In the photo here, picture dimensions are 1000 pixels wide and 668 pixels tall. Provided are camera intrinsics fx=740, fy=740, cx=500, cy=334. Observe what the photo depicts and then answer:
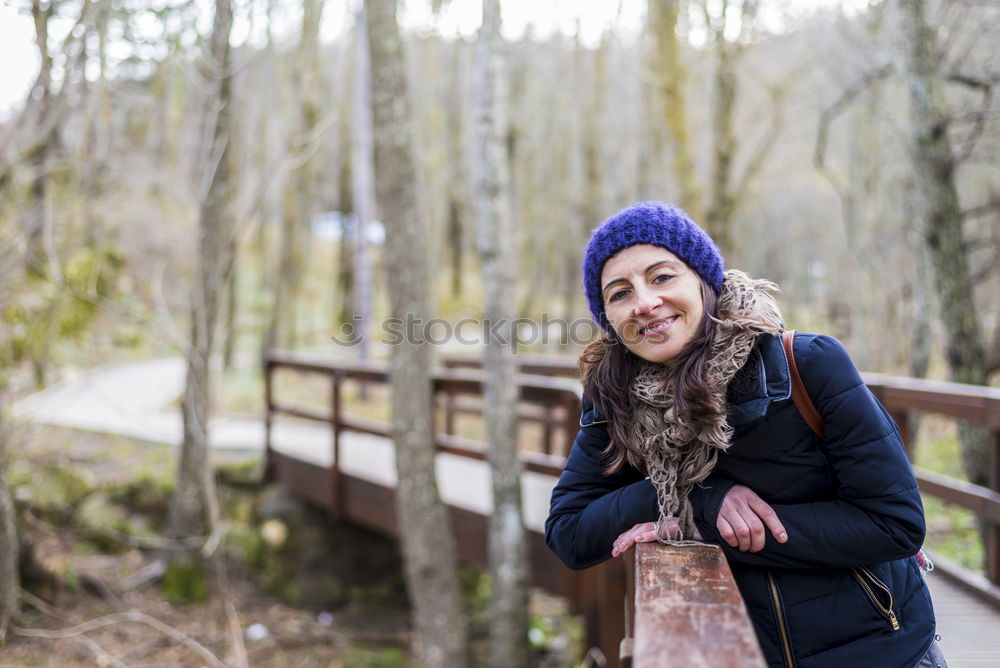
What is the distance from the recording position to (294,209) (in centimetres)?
1717

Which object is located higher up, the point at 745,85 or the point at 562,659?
the point at 745,85

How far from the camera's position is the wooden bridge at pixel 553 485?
1.18m

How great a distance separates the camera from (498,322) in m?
5.45

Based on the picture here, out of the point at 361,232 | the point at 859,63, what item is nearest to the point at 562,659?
the point at 361,232

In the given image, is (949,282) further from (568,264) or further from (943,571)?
(568,264)

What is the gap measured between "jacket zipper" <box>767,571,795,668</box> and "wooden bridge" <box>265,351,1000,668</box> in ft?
0.68

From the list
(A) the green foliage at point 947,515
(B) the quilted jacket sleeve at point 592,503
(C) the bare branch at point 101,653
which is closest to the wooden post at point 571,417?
(A) the green foliage at point 947,515

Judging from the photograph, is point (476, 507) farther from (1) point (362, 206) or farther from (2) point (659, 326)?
(1) point (362, 206)

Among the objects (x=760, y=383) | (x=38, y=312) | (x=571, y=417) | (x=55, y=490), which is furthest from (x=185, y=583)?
(x=760, y=383)

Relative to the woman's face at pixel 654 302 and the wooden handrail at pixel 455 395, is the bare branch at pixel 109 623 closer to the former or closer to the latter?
the wooden handrail at pixel 455 395

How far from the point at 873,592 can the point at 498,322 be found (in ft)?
13.3

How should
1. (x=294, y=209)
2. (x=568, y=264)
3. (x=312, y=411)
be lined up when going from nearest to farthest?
(x=312, y=411) < (x=294, y=209) < (x=568, y=264)

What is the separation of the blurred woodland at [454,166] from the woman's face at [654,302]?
3829 mm

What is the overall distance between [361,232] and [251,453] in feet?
14.8
